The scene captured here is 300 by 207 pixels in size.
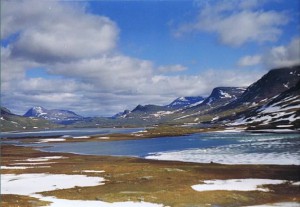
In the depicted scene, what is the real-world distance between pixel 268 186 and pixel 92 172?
91.3 ft

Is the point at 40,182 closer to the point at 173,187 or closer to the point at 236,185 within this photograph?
the point at 173,187

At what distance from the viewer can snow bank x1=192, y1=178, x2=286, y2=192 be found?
4355 cm

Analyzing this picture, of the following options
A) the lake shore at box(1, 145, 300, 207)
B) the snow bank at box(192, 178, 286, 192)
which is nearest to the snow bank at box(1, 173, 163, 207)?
the lake shore at box(1, 145, 300, 207)

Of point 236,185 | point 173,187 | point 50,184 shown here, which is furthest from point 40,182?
point 236,185

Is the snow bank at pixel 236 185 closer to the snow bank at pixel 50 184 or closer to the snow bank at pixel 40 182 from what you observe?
the snow bank at pixel 50 184

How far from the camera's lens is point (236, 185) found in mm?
45438

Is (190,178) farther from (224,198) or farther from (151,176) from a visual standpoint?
(224,198)

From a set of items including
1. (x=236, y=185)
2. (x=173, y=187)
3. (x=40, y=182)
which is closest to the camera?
(x=236, y=185)

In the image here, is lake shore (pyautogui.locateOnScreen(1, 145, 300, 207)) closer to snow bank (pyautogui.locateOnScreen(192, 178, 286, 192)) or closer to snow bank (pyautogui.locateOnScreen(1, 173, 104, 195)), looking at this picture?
snow bank (pyautogui.locateOnScreen(192, 178, 286, 192))

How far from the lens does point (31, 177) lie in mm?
56219

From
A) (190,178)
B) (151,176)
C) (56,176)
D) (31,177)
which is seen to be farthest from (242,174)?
(31,177)

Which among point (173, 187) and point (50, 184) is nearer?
point (173, 187)

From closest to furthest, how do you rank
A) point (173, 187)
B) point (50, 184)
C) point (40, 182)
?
point (173, 187), point (50, 184), point (40, 182)

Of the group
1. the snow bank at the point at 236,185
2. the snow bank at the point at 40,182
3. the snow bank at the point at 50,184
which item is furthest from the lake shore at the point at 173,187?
the snow bank at the point at 40,182
